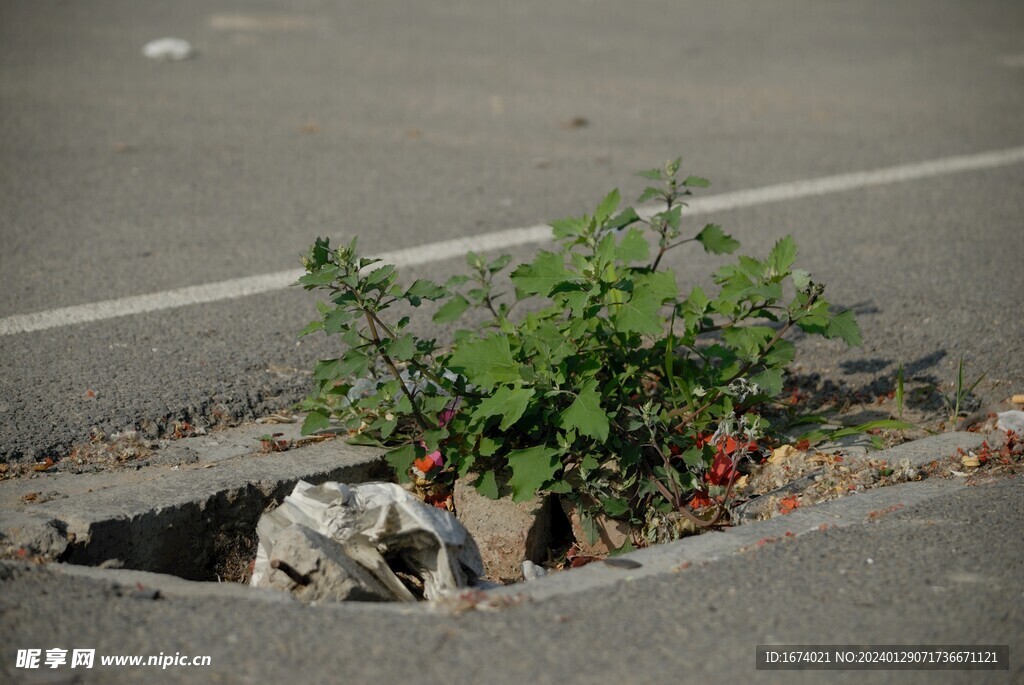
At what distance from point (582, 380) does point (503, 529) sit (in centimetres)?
51

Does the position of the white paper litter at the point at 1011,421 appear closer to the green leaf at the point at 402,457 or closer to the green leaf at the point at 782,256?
the green leaf at the point at 782,256

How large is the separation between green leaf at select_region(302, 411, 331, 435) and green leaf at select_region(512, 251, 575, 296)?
0.68 meters

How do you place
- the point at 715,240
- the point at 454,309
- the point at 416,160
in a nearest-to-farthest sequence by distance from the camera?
the point at 454,309
the point at 715,240
the point at 416,160

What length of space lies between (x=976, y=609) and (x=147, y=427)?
7.65ft

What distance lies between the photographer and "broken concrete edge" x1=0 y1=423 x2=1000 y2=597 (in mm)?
2561

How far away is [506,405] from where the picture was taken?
9.06 ft

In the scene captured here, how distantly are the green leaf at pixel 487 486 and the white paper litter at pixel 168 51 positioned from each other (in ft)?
23.4

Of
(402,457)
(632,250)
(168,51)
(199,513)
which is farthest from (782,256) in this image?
(168,51)

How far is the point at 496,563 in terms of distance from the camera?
3.07 meters

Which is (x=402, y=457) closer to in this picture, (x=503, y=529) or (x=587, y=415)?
(x=503, y=529)

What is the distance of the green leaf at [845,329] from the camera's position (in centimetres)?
295

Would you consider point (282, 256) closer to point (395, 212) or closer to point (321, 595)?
point (395, 212)

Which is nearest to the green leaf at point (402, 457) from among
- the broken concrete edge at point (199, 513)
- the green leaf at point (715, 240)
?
the broken concrete edge at point (199, 513)

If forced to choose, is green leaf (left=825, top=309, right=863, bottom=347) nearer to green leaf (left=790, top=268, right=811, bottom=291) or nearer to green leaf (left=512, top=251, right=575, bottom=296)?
green leaf (left=790, top=268, right=811, bottom=291)
